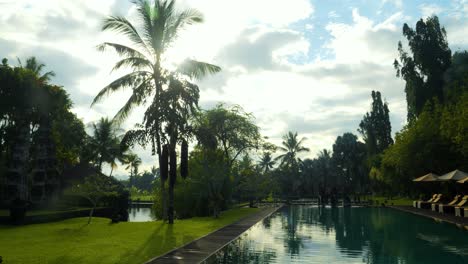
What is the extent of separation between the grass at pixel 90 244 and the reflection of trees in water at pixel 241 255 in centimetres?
191

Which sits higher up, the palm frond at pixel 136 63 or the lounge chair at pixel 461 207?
the palm frond at pixel 136 63

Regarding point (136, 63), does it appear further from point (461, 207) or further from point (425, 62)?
point (425, 62)

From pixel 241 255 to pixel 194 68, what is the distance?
45.3 feet

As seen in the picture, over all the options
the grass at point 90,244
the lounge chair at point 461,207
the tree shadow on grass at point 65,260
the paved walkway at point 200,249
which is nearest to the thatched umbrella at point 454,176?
the lounge chair at point 461,207

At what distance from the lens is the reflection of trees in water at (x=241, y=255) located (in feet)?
40.9

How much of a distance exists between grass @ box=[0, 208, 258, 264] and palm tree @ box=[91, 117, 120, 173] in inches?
1579

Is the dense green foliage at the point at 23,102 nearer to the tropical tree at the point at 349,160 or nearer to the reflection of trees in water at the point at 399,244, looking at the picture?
the reflection of trees in water at the point at 399,244

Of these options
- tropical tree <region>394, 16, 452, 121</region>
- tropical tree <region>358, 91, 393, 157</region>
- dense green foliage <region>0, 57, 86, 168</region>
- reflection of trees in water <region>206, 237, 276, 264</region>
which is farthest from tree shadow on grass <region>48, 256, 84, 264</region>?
tropical tree <region>358, 91, 393, 157</region>

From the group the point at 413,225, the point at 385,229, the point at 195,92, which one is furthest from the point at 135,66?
the point at 413,225

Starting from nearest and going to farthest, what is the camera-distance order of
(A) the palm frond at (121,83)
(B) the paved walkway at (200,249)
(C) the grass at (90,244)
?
(B) the paved walkway at (200,249) < (C) the grass at (90,244) < (A) the palm frond at (121,83)

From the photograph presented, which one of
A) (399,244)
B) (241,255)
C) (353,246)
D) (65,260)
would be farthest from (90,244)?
(399,244)

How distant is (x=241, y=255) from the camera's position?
1348 cm

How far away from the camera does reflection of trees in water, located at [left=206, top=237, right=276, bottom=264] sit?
40.9 ft

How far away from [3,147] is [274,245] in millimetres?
30094
